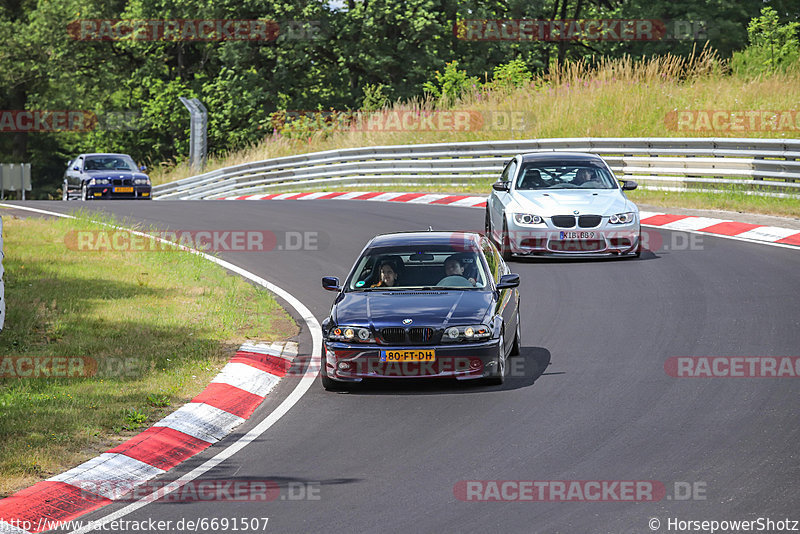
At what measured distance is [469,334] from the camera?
10.5 metres

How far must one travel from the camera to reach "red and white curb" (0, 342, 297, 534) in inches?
293

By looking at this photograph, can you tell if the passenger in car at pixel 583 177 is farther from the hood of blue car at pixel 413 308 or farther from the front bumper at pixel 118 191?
the front bumper at pixel 118 191

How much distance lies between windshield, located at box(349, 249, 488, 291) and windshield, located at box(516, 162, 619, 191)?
22.7ft

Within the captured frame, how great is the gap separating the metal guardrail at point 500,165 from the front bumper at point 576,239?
20.4 ft

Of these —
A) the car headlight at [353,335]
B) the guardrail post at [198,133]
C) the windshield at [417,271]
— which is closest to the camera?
the car headlight at [353,335]

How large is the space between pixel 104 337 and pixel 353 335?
149 inches

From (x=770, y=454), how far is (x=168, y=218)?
62.6 ft

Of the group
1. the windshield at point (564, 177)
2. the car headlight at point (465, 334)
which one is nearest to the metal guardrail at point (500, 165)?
the windshield at point (564, 177)

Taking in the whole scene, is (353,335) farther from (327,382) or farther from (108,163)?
(108,163)

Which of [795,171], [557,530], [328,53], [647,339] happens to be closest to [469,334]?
[647,339]

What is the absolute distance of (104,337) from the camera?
13.0 meters

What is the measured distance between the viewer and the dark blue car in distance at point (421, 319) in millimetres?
10453

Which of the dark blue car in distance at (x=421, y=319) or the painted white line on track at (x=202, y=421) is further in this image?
the dark blue car in distance at (x=421, y=319)

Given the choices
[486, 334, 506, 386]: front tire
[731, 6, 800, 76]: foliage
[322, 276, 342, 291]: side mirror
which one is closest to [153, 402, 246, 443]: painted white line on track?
[322, 276, 342, 291]: side mirror
